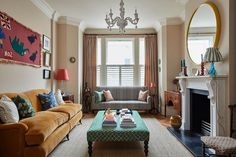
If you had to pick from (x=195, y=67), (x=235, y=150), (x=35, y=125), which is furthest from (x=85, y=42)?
(x=235, y=150)

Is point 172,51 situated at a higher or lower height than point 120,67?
higher

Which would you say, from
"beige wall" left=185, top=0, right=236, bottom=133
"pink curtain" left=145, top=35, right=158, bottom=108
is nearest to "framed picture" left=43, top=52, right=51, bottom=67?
"pink curtain" left=145, top=35, right=158, bottom=108

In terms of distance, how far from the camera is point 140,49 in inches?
316

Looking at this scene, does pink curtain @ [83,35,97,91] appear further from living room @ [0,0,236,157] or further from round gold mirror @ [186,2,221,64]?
round gold mirror @ [186,2,221,64]

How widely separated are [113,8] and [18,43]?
272 cm

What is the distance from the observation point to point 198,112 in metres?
4.79

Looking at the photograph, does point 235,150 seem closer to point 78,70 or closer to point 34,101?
point 34,101

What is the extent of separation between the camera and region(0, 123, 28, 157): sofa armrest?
279 cm

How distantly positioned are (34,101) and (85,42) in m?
3.82

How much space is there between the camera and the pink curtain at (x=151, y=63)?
7.72 meters

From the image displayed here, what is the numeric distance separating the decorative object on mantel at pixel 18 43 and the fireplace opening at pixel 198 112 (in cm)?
374

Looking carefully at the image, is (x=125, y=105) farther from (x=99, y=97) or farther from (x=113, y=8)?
(x=113, y=8)

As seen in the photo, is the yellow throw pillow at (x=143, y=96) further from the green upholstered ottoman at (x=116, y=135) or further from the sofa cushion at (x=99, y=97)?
the green upholstered ottoman at (x=116, y=135)

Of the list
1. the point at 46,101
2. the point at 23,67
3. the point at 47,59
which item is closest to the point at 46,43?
the point at 47,59
